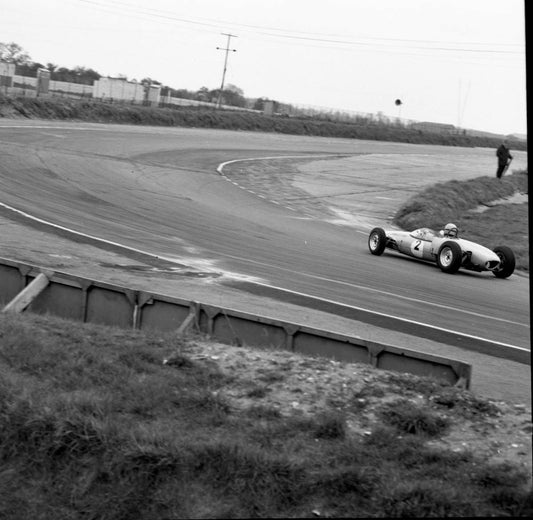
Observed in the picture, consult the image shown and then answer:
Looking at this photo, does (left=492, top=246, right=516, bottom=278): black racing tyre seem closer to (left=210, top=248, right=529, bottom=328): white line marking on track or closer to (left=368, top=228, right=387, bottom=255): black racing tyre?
(left=368, top=228, right=387, bottom=255): black racing tyre

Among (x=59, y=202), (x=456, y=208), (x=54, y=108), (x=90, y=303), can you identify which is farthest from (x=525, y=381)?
(x=54, y=108)

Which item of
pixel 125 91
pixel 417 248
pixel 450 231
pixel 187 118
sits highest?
pixel 125 91

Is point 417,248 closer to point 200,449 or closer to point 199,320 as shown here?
point 199,320

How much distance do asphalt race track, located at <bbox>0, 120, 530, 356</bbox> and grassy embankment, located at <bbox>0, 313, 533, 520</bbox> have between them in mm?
6052

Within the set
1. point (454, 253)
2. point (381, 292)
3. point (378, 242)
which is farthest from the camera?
point (378, 242)

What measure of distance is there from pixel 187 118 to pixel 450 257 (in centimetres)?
5194

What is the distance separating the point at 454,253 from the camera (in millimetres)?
18172

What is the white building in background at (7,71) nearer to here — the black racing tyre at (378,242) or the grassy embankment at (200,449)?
the black racing tyre at (378,242)

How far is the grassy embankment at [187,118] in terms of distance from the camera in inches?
2162

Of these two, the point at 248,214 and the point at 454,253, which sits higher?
the point at 454,253

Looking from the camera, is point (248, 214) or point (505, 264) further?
point (248, 214)

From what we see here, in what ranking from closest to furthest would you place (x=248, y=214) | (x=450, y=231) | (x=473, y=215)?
1. (x=450, y=231)
2. (x=248, y=214)
3. (x=473, y=215)

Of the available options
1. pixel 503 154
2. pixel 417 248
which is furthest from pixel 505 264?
pixel 503 154

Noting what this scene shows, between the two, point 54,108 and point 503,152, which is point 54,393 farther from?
point 54,108
